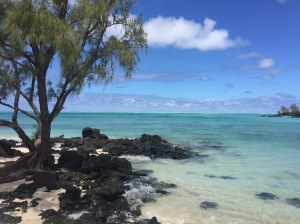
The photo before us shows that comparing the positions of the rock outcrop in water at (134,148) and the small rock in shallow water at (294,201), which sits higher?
the rock outcrop in water at (134,148)

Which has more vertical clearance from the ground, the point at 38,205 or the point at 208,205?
the point at 38,205

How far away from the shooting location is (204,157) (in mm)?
26625

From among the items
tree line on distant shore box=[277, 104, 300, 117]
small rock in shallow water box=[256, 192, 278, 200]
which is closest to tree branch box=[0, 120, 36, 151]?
small rock in shallow water box=[256, 192, 278, 200]

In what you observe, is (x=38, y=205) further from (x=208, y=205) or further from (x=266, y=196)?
(x=266, y=196)

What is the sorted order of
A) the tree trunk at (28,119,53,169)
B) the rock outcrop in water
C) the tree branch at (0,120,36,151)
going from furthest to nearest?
1. the rock outcrop in water
2. the tree trunk at (28,119,53,169)
3. the tree branch at (0,120,36,151)

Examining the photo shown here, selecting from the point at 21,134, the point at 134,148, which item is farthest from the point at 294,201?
the point at 134,148

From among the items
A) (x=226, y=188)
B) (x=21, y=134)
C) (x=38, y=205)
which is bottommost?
(x=226, y=188)

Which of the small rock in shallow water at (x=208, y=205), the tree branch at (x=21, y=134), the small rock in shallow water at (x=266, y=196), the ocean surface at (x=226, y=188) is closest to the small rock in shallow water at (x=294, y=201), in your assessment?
the ocean surface at (x=226, y=188)

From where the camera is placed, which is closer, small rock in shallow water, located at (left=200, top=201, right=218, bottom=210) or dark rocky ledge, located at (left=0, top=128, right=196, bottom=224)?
dark rocky ledge, located at (left=0, top=128, right=196, bottom=224)

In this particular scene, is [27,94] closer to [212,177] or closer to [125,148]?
[212,177]

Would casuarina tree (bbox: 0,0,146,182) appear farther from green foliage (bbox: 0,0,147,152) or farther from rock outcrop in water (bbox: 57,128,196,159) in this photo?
rock outcrop in water (bbox: 57,128,196,159)

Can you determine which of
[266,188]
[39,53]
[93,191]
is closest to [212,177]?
[266,188]

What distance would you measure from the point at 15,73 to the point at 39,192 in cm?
545

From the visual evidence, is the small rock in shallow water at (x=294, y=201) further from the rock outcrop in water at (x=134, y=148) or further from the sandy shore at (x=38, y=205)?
the rock outcrop in water at (x=134, y=148)
